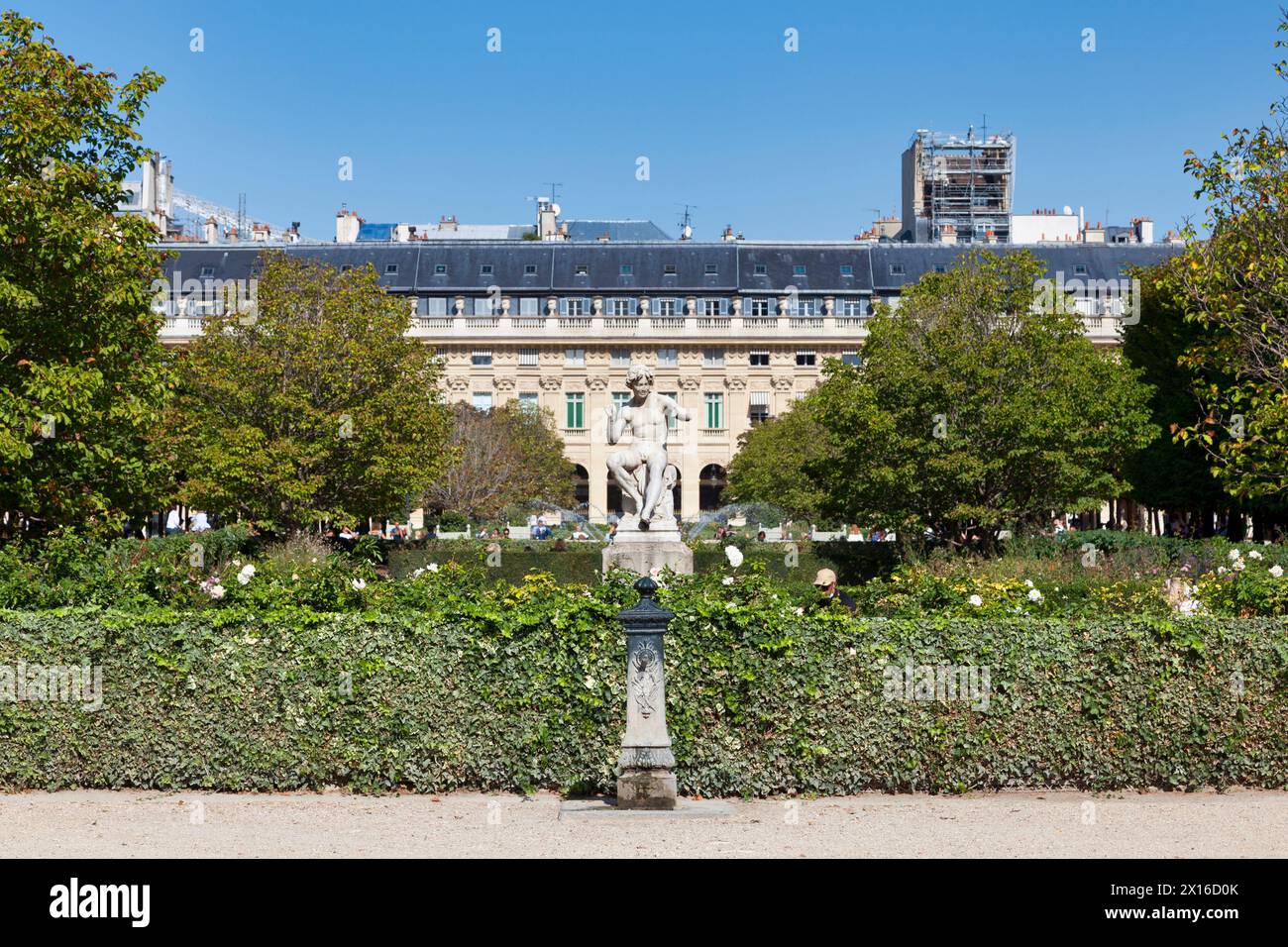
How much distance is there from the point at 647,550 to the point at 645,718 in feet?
29.8

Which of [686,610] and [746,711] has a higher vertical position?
[686,610]

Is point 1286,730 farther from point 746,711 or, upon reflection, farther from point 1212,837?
point 746,711

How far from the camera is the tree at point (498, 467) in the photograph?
4788cm

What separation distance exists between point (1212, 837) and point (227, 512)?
78.2 ft

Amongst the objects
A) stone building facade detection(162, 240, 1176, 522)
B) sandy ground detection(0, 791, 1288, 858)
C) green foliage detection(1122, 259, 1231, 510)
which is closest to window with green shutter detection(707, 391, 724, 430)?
stone building facade detection(162, 240, 1176, 522)

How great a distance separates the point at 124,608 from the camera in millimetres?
10266

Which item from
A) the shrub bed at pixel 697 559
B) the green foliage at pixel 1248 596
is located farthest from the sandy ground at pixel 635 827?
the shrub bed at pixel 697 559

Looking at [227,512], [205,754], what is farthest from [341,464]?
[205,754]

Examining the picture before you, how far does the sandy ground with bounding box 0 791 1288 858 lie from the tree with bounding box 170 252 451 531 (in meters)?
17.9

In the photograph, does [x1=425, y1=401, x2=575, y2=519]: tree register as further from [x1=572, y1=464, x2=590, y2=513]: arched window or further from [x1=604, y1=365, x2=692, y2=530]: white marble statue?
[x1=604, y1=365, x2=692, y2=530]: white marble statue

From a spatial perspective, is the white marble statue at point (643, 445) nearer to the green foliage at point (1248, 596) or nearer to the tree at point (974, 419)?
the green foliage at point (1248, 596)

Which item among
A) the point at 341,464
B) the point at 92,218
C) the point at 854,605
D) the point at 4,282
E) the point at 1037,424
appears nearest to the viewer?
the point at 854,605

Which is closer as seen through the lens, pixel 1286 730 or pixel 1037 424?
pixel 1286 730

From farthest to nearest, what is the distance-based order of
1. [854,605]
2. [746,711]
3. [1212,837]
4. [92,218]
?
[92,218] < [854,605] < [746,711] < [1212,837]
